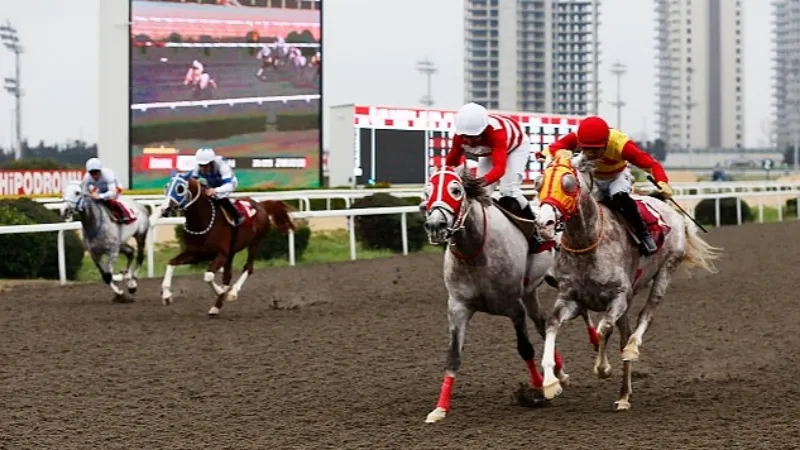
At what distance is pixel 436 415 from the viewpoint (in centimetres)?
562

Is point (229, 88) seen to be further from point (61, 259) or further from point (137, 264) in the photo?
→ point (137, 264)

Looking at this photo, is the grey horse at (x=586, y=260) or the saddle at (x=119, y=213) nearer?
the grey horse at (x=586, y=260)

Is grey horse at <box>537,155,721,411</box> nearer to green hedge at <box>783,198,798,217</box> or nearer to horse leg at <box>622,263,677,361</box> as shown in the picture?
horse leg at <box>622,263,677,361</box>

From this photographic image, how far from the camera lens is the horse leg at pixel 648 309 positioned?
6168mm

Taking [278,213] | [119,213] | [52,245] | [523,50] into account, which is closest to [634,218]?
[278,213]

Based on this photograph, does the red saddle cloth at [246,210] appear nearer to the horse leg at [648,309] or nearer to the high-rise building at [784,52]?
the horse leg at [648,309]

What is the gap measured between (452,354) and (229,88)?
16.3 m

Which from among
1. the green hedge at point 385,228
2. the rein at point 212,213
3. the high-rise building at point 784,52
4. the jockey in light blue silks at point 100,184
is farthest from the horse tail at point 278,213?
the high-rise building at point 784,52

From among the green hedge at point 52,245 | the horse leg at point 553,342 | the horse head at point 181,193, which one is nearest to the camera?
the horse leg at point 553,342

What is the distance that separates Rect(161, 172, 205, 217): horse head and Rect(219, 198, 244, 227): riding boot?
0.30 m

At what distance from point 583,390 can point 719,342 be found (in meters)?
→ 2.24

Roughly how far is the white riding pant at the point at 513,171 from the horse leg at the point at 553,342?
2.14 feet

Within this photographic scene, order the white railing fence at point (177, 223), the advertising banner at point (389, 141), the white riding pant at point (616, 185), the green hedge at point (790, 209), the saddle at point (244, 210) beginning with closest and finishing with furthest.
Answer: the white riding pant at point (616, 185) → the saddle at point (244, 210) → the white railing fence at point (177, 223) → the advertising banner at point (389, 141) → the green hedge at point (790, 209)

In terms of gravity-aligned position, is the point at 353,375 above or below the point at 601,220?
below
